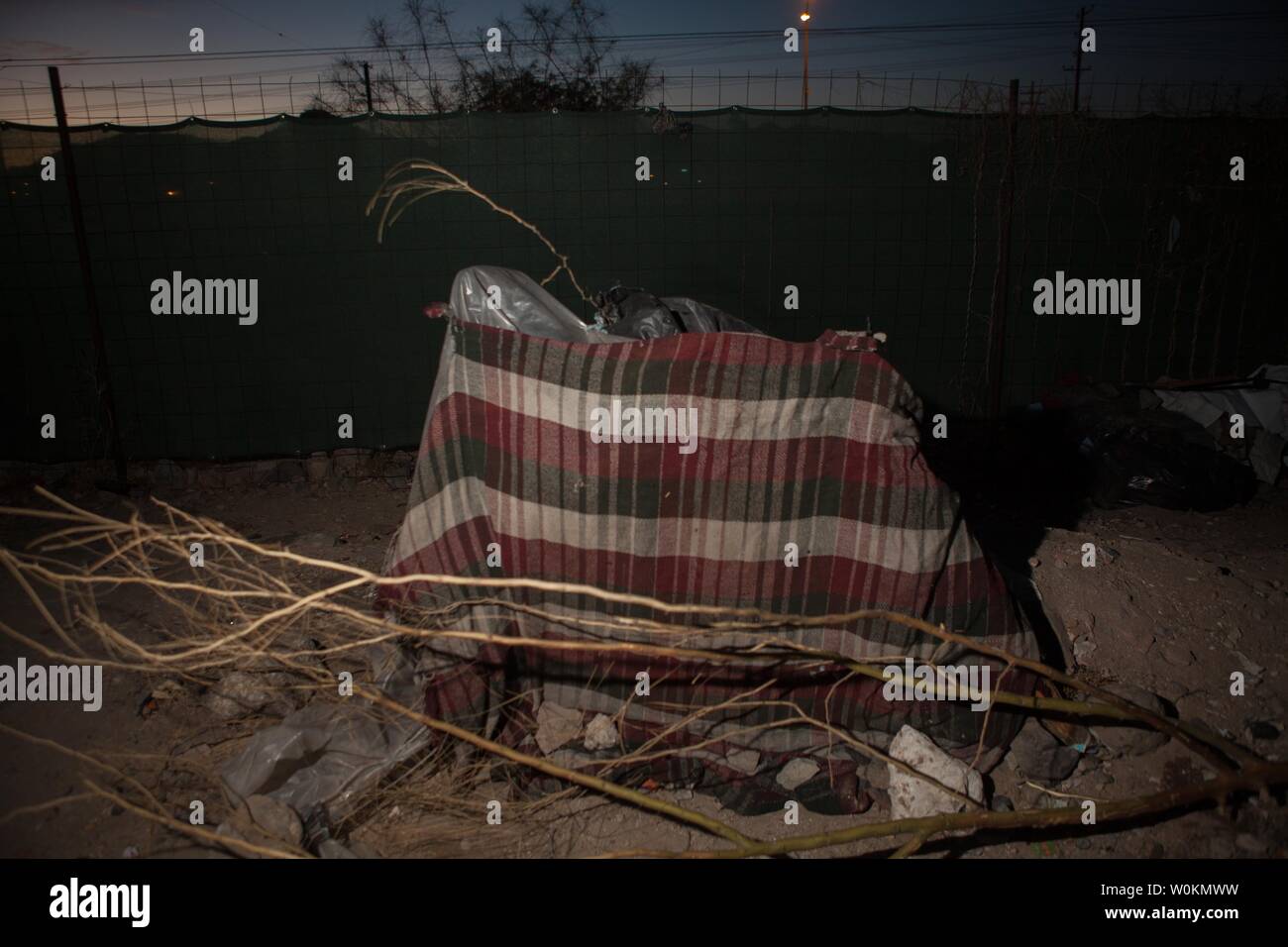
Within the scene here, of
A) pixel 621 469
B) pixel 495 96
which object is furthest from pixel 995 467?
pixel 495 96

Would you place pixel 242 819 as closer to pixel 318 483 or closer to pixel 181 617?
pixel 181 617

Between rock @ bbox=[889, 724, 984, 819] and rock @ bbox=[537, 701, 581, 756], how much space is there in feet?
3.45

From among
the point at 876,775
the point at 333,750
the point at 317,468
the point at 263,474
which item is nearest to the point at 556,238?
the point at 317,468

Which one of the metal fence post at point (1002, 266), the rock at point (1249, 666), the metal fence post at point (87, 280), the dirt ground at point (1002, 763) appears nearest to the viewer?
the dirt ground at point (1002, 763)

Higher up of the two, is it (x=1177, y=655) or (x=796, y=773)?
(x=1177, y=655)

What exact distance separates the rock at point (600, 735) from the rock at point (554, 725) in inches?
2.4

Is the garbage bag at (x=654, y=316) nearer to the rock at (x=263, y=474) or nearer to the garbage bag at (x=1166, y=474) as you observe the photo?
the garbage bag at (x=1166, y=474)

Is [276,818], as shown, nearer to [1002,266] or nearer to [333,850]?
[333,850]

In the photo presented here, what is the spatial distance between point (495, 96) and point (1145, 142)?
20.4 feet

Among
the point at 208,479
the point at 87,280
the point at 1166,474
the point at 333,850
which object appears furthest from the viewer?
the point at 208,479

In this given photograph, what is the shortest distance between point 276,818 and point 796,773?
159 centimetres

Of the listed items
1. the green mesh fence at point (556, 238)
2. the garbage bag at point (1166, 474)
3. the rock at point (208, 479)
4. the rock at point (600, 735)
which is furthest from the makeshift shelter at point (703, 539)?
the rock at point (208, 479)

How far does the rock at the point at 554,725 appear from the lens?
2789 millimetres

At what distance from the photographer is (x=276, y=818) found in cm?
233
